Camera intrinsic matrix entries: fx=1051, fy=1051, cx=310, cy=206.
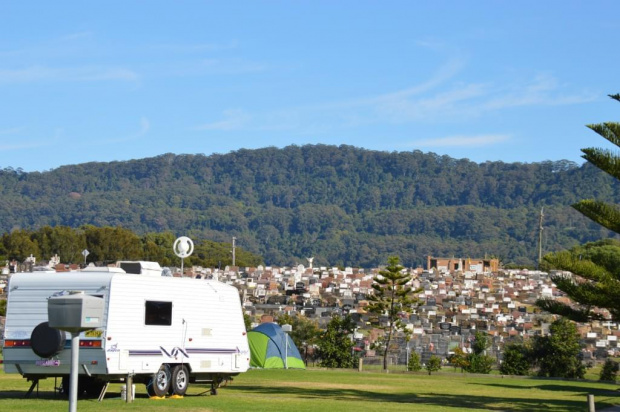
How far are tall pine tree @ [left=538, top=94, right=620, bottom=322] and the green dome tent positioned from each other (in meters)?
11.3

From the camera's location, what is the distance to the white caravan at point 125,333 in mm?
16250

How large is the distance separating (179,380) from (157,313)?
1.32m

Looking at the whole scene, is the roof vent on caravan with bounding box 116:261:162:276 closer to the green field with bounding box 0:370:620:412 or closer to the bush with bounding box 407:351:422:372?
the green field with bounding box 0:370:620:412

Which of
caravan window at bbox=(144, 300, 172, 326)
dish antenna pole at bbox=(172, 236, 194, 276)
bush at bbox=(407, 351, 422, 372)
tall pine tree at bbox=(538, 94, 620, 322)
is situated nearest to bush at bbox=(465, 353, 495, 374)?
bush at bbox=(407, 351, 422, 372)

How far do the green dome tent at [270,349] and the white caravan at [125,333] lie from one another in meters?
13.5

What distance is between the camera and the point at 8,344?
16.8 metres

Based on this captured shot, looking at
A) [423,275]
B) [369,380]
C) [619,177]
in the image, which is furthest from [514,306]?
[619,177]

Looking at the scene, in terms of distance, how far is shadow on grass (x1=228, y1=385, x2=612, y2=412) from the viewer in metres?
18.8

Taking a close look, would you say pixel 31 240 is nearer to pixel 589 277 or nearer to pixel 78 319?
pixel 589 277

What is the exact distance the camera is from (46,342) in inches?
636

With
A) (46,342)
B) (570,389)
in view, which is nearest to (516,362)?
(570,389)

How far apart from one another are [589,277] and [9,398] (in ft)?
40.6

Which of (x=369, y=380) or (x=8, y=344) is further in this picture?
(x=369, y=380)

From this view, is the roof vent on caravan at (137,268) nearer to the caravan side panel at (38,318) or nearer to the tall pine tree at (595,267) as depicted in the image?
the caravan side panel at (38,318)
